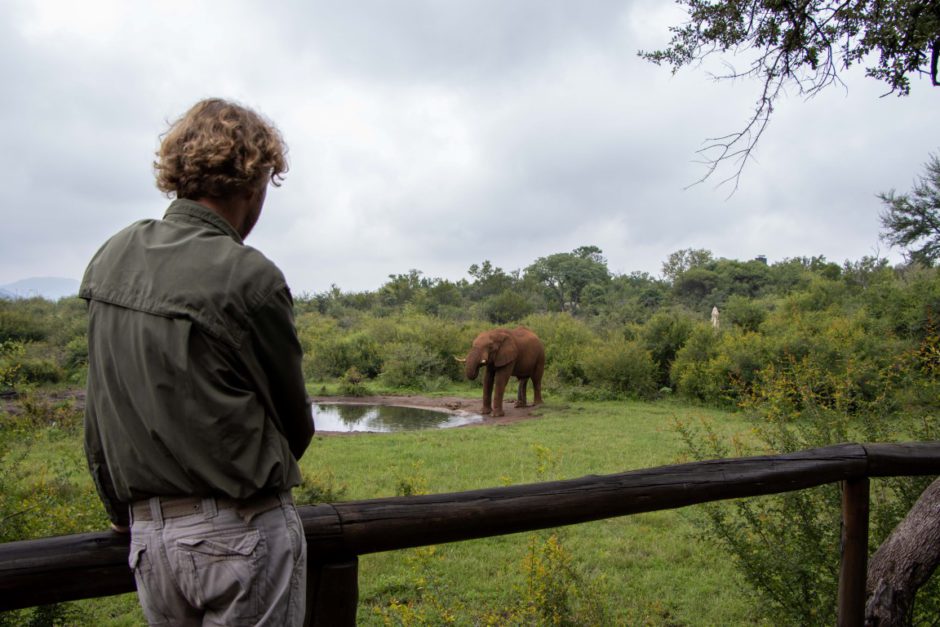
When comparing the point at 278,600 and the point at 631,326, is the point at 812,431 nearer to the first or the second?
the point at 278,600

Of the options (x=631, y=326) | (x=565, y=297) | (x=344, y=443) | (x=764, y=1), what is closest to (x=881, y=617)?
(x=764, y=1)

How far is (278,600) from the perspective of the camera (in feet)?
4.79

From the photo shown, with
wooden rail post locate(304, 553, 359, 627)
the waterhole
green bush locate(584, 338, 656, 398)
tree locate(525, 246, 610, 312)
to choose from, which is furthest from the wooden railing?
tree locate(525, 246, 610, 312)

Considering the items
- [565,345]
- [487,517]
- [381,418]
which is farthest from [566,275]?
[487,517]

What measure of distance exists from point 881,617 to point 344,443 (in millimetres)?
8834

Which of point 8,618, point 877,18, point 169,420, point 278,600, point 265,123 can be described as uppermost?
point 877,18

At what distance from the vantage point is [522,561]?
409 cm

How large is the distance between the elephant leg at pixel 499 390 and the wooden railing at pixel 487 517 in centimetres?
1234

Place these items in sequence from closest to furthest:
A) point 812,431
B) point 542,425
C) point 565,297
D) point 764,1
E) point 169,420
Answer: point 169,420 → point 812,431 → point 764,1 → point 542,425 → point 565,297

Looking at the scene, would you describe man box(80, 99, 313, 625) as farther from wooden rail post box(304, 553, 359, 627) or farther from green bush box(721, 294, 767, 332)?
green bush box(721, 294, 767, 332)

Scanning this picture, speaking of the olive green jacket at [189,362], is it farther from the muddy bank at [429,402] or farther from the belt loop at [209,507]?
the muddy bank at [429,402]

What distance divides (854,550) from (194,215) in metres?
2.99

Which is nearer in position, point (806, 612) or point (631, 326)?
point (806, 612)

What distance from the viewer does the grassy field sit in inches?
154
